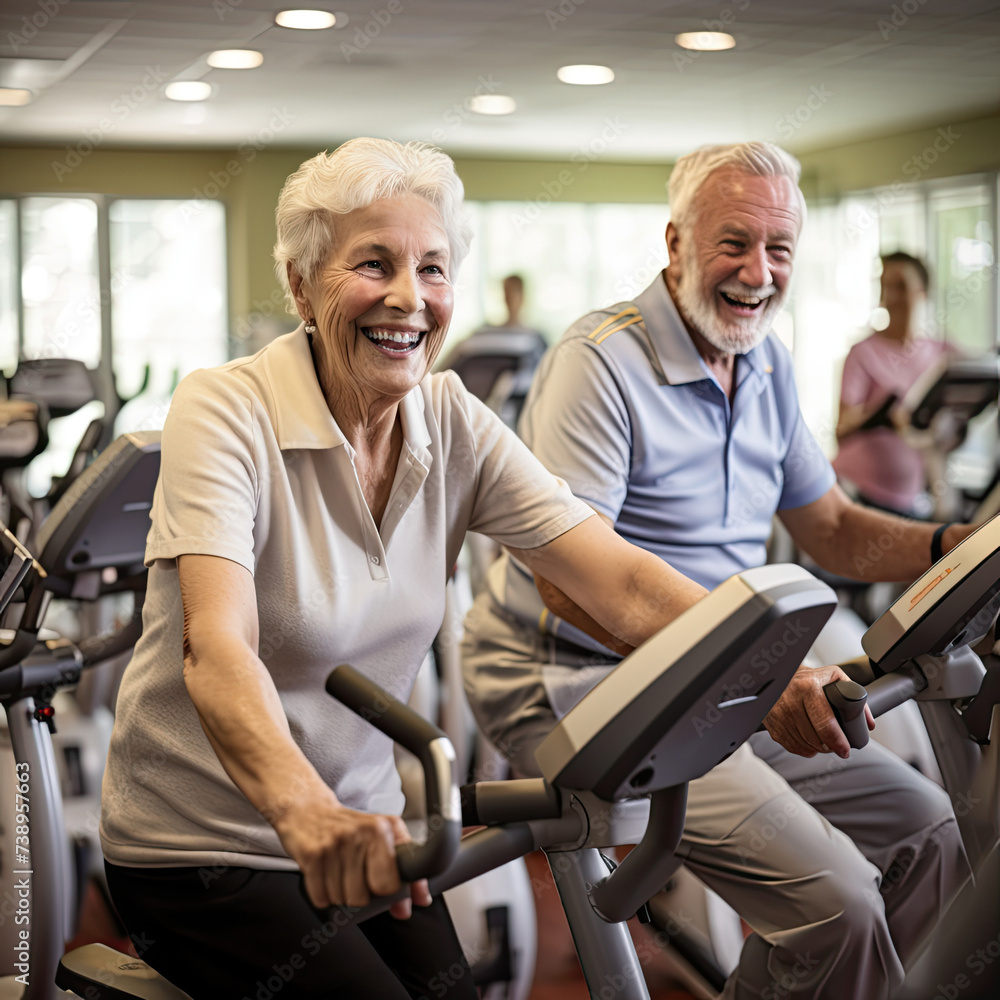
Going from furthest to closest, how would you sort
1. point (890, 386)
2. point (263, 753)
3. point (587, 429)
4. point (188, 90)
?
point (188, 90)
point (890, 386)
point (587, 429)
point (263, 753)

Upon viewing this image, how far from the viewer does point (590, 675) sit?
1.84 metres

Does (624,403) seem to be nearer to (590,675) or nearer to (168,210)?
(590,675)

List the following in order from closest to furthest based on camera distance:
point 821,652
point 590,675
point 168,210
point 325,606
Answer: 1. point 325,606
2. point 590,675
3. point 821,652
4. point 168,210

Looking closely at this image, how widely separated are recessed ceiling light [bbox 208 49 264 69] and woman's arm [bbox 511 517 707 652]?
19.1 ft

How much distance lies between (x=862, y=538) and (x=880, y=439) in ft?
8.79

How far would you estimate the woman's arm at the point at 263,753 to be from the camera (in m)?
0.86

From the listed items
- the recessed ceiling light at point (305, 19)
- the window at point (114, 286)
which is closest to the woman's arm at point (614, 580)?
the recessed ceiling light at point (305, 19)

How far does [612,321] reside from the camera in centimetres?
197

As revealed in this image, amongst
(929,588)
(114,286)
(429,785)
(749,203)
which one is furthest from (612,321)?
(114,286)

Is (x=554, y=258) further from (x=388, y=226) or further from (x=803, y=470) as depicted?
(x=388, y=226)

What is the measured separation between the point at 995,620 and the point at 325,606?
2.76ft

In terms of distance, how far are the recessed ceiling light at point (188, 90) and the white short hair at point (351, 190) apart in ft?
21.5

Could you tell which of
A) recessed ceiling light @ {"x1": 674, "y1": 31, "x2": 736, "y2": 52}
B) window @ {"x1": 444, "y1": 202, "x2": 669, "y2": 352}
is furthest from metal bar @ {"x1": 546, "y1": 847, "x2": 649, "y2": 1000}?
window @ {"x1": 444, "y1": 202, "x2": 669, "y2": 352}

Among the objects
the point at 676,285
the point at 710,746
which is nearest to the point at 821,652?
the point at 676,285
